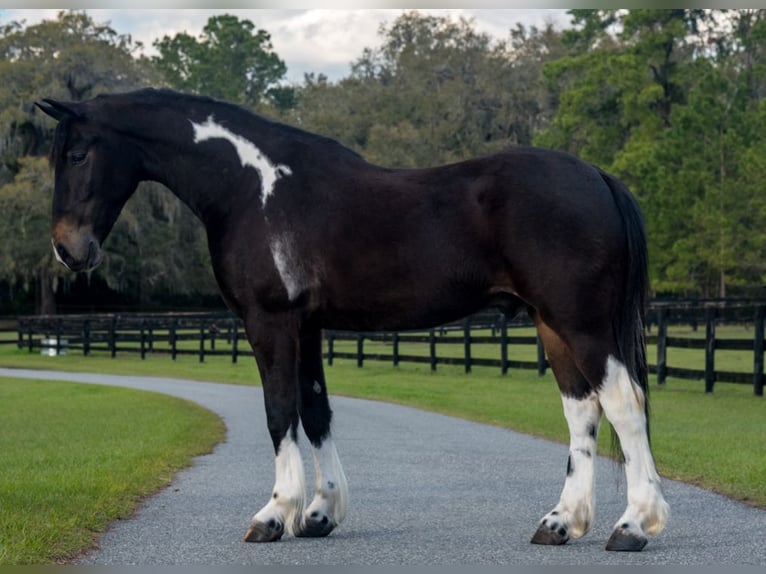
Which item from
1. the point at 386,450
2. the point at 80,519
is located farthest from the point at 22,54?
the point at 80,519

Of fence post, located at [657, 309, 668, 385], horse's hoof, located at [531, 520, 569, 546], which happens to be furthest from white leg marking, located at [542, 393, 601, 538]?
fence post, located at [657, 309, 668, 385]

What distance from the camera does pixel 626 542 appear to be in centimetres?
562

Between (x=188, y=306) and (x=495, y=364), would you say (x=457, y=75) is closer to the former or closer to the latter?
(x=188, y=306)

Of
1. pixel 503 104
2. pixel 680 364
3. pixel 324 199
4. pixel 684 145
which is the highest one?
pixel 503 104

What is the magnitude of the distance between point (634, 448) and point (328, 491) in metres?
1.65

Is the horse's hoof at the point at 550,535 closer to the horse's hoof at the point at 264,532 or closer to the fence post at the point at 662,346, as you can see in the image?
the horse's hoof at the point at 264,532

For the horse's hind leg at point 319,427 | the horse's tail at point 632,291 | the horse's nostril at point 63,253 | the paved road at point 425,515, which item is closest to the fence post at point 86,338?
the paved road at point 425,515

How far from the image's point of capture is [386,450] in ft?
35.6

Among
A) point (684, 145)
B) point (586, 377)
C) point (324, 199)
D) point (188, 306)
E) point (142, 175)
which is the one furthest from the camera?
point (188, 306)

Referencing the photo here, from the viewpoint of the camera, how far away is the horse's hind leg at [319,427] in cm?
643

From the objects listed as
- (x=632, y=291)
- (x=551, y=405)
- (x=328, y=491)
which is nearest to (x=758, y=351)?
(x=551, y=405)

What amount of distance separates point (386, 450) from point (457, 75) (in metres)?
60.0

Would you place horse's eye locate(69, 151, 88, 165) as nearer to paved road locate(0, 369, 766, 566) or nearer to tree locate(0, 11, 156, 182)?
paved road locate(0, 369, 766, 566)

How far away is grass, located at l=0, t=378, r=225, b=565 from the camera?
6145 millimetres
